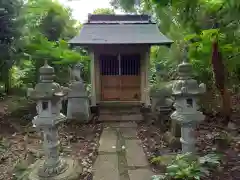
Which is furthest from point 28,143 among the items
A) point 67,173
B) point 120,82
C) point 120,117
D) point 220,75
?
point 220,75

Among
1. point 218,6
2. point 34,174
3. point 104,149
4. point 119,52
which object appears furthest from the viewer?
point 119,52

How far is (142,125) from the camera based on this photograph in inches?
281

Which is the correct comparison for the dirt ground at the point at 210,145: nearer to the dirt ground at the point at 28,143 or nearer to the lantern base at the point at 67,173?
the dirt ground at the point at 28,143

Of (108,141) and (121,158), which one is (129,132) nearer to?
(108,141)

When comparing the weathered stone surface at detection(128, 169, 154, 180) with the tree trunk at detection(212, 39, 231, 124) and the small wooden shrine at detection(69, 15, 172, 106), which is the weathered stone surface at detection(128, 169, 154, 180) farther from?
the small wooden shrine at detection(69, 15, 172, 106)

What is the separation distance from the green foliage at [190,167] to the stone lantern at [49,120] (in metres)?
1.49

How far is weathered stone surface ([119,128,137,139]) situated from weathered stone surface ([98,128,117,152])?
227mm

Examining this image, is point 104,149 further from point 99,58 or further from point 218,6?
point 99,58

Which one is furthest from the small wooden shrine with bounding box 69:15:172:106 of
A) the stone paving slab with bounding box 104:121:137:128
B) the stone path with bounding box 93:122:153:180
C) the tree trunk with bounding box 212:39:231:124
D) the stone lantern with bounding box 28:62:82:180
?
the stone lantern with bounding box 28:62:82:180

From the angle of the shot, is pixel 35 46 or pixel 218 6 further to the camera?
pixel 35 46

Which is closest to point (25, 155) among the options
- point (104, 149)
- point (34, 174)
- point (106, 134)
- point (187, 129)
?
point (34, 174)

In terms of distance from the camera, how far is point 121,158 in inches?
186

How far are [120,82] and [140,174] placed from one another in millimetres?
4870

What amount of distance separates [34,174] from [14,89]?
7.56 metres
